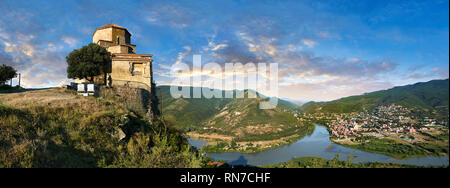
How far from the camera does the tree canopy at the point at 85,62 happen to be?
19.7 meters

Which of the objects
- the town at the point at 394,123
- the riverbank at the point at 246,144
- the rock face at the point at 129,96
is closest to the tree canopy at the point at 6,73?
the rock face at the point at 129,96

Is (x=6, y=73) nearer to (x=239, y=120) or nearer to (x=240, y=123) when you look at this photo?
(x=240, y=123)

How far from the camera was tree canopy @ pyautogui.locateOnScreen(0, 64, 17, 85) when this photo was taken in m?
21.8

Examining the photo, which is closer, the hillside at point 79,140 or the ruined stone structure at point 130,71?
the hillside at point 79,140

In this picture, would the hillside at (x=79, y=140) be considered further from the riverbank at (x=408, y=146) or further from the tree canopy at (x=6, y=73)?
the tree canopy at (x=6, y=73)

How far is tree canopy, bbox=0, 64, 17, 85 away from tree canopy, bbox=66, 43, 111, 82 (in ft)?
32.9

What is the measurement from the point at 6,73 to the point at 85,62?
12346 mm

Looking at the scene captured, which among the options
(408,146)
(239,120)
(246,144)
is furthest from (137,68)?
(239,120)

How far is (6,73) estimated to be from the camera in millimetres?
22125

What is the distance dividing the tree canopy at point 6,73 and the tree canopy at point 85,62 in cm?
1003

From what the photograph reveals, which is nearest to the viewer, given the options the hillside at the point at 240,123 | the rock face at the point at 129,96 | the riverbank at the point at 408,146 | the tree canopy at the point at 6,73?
the riverbank at the point at 408,146

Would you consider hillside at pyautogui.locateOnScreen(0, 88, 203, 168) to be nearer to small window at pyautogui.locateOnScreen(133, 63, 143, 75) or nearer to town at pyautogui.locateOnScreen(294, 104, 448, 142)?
town at pyautogui.locateOnScreen(294, 104, 448, 142)
